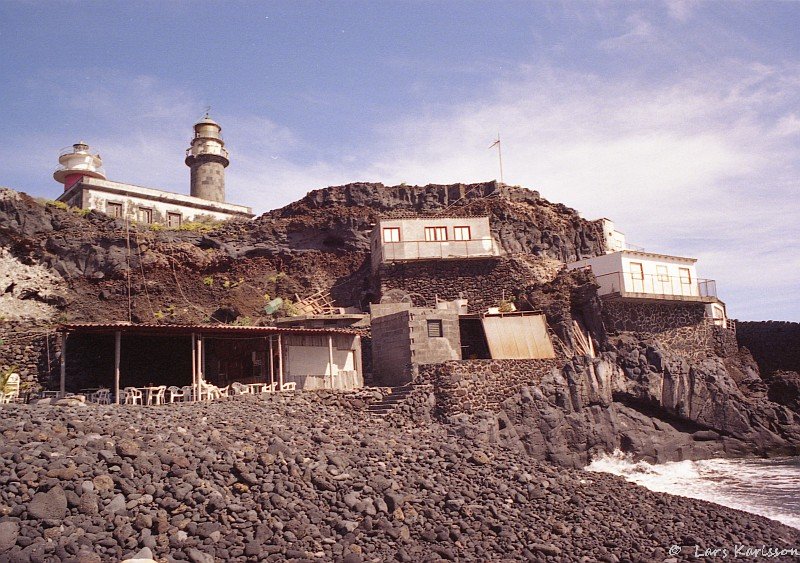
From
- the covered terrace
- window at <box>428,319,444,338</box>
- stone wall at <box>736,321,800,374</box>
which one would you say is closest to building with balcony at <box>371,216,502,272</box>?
window at <box>428,319,444,338</box>

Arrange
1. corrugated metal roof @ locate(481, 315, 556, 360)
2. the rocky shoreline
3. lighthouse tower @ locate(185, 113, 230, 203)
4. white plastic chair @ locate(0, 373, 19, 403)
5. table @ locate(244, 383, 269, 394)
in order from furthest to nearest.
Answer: lighthouse tower @ locate(185, 113, 230, 203)
corrugated metal roof @ locate(481, 315, 556, 360)
table @ locate(244, 383, 269, 394)
white plastic chair @ locate(0, 373, 19, 403)
the rocky shoreline

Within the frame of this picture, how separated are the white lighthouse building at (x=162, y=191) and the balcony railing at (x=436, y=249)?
13759mm

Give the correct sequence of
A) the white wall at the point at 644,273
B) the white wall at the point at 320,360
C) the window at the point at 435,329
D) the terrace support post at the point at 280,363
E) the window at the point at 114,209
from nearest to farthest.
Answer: the terrace support post at the point at 280,363, the white wall at the point at 320,360, the window at the point at 435,329, the white wall at the point at 644,273, the window at the point at 114,209

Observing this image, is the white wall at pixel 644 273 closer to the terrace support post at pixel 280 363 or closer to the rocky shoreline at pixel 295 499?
the rocky shoreline at pixel 295 499

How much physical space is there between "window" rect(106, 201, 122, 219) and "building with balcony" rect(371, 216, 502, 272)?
1540 centimetres

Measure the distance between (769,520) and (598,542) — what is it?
6.56 m

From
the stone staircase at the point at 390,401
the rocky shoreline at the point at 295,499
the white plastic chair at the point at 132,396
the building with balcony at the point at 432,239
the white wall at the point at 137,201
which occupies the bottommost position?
the rocky shoreline at the point at 295,499

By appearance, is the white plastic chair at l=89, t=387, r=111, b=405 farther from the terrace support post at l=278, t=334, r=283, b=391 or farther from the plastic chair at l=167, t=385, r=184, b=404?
the terrace support post at l=278, t=334, r=283, b=391

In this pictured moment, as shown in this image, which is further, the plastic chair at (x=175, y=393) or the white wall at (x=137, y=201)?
the white wall at (x=137, y=201)

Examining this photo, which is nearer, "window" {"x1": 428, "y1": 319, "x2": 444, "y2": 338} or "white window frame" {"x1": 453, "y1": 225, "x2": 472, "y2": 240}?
"window" {"x1": 428, "y1": 319, "x2": 444, "y2": 338}

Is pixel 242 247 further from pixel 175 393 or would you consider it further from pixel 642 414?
pixel 642 414

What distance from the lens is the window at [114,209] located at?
39.2 metres

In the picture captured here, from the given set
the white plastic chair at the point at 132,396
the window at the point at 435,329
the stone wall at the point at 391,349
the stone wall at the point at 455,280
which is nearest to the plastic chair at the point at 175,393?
the white plastic chair at the point at 132,396

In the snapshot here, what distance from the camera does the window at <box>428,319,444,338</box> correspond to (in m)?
27.8
